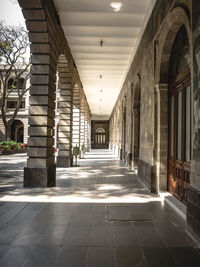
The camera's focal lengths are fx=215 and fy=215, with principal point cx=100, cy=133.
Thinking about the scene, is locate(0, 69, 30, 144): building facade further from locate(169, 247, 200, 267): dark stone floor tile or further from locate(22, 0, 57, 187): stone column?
locate(169, 247, 200, 267): dark stone floor tile

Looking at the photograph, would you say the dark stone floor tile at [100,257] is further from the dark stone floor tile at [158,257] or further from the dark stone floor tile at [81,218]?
the dark stone floor tile at [81,218]

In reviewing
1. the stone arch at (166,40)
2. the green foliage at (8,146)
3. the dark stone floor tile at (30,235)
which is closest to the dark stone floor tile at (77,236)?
the dark stone floor tile at (30,235)

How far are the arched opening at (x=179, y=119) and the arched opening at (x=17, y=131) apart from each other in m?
31.7

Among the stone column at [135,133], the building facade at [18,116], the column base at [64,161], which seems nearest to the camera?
the stone column at [135,133]

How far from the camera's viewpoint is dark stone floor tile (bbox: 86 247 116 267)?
2500 mm

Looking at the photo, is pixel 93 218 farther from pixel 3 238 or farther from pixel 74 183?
pixel 74 183

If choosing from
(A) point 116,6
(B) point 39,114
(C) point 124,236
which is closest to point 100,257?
(C) point 124,236

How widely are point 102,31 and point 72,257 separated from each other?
7.80 meters

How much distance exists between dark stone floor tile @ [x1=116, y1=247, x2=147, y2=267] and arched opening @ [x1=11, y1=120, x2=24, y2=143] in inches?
1328

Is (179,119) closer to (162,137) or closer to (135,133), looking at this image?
(162,137)

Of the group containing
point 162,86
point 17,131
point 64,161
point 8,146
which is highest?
point 162,86

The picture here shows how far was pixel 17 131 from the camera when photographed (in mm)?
34594

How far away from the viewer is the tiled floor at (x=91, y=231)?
8.59ft

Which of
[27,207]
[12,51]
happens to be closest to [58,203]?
[27,207]
